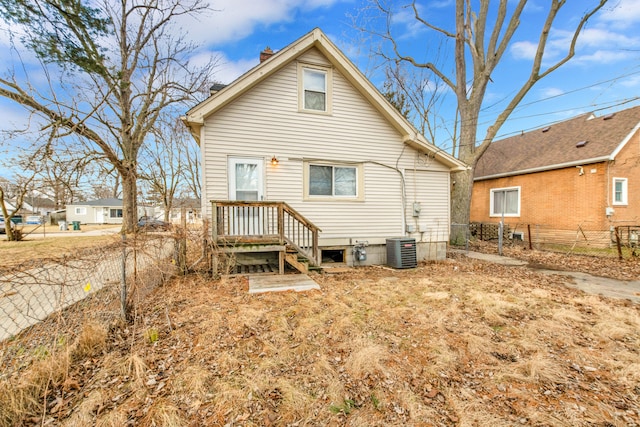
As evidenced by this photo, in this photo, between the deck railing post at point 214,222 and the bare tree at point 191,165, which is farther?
the bare tree at point 191,165

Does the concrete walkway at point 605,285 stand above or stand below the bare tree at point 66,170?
below

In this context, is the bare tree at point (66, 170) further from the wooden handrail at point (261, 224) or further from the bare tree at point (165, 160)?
the bare tree at point (165, 160)

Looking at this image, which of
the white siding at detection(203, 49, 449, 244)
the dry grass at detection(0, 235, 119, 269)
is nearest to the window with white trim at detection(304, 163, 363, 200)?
the white siding at detection(203, 49, 449, 244)

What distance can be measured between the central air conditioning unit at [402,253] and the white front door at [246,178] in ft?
13.4

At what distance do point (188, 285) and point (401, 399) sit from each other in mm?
4670

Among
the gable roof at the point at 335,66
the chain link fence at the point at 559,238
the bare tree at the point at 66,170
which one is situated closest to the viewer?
the gable roof at the point at 335,66

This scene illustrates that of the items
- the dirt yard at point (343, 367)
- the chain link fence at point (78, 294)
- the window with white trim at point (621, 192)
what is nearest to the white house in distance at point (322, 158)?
the chain link fence at point (78, 294)

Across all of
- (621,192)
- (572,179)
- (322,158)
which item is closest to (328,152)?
(322,158)

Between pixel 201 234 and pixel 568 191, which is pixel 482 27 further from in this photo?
pixel 201 234

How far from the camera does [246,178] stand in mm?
7188

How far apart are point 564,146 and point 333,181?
41.6 ft

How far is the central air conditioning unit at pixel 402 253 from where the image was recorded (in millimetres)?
7605

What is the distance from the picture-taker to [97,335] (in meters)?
3.02

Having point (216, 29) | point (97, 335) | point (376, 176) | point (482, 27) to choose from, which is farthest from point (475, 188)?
point (97, 335)
